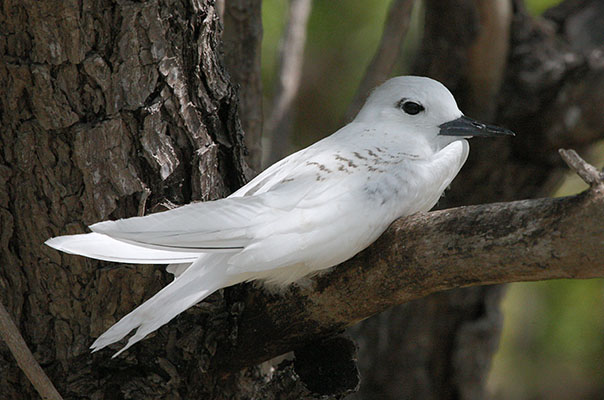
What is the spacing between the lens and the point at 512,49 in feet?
11.1

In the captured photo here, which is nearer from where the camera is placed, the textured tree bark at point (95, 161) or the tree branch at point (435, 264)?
the tree branch at point (435, 264)

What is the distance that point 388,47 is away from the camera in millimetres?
2939

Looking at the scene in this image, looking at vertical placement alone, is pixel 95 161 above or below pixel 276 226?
above

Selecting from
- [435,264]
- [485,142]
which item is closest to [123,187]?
[435,264]

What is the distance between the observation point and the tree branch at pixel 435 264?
4.49ft

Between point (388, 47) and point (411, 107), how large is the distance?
→ 922mm

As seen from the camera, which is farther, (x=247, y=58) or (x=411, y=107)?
(x=247, y=58)

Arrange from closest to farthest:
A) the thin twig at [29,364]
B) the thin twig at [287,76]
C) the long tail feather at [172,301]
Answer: the long tail feather at [172,301]
the thin twig at [29,364]
the thin twig at [287,76]

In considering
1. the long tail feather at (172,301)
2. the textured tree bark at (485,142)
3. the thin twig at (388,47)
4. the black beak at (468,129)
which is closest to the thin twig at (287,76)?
the thin twig at (388,47)

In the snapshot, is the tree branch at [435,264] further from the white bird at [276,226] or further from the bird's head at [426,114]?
the bird's head at [426,114]

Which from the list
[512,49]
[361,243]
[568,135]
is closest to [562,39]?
[512,49]

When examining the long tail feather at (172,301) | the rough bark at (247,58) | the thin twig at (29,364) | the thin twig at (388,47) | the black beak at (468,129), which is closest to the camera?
the long tail feather at (172,301)

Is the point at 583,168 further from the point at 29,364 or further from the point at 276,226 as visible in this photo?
the point at 29,364

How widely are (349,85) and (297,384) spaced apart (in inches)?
130
